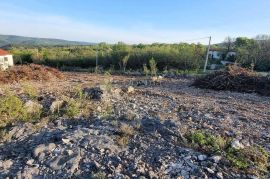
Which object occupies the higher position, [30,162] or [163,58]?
[163,58]

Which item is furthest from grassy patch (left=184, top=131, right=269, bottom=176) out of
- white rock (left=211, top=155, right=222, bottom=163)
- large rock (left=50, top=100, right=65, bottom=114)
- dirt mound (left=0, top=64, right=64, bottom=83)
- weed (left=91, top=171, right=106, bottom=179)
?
dirt mound (left=0, top=64, right=64, bottom=83)

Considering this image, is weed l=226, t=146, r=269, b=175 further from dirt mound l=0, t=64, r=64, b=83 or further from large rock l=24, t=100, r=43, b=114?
dirt mound l=0, t=64, r=64, b=83

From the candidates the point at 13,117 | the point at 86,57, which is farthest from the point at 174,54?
the point at 13,117

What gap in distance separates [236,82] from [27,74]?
289 inches

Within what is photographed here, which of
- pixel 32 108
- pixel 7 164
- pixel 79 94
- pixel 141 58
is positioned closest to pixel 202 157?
pixel 7 164

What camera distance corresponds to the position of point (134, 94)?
704 centimetres

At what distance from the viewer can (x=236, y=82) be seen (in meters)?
8.80

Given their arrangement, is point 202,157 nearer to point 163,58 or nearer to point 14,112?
point 14,112

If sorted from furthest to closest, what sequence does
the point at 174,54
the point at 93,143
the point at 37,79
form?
the point at 174,54 < the point at 37,79 < the point at 93,143

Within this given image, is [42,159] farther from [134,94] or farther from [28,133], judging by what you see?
[134,94]

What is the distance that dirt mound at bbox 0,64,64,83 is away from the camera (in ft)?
33.8

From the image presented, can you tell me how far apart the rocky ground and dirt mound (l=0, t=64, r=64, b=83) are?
17.5 feet

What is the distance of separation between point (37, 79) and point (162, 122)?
774cm

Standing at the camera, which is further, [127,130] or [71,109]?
[71,109]
